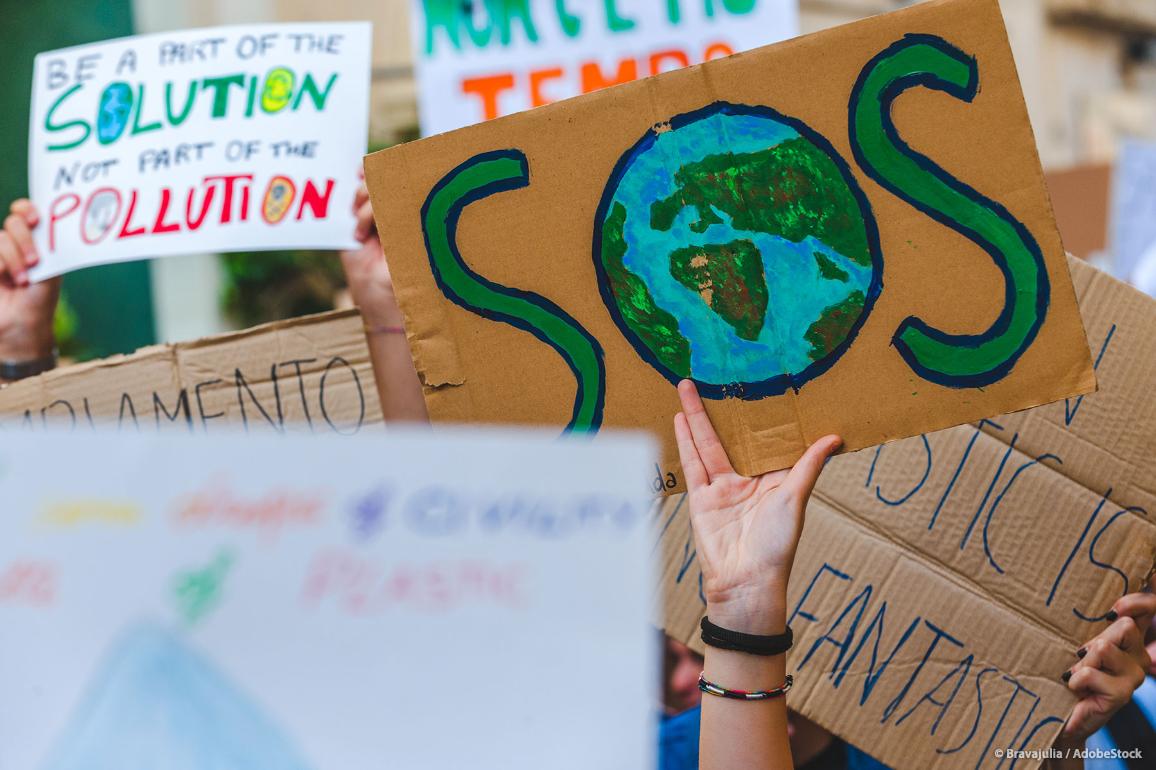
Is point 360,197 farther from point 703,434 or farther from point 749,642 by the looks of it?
point 749,642

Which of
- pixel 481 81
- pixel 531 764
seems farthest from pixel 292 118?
pixel 531 764

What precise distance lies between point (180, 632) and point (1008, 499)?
1040 mm

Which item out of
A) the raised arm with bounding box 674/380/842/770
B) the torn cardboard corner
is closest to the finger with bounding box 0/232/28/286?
the torn cardboard corner

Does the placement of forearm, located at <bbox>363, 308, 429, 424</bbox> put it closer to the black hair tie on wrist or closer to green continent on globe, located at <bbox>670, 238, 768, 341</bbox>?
green continent on globe, located at <bbox>670, 238, 768, 341</bbox>

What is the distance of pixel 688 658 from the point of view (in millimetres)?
1895

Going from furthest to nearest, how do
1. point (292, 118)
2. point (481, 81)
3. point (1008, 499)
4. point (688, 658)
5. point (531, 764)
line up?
1. point (481, 81)
2. point (688, 658)
3. point (292, 118)
4. point (1008, 499)
5. point (531, 764)

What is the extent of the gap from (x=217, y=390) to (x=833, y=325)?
89 centimetres

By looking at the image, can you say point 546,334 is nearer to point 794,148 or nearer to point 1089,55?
point 794,148

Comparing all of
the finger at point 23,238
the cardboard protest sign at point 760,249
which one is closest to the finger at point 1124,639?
the cardboard protest sign at point 760,249

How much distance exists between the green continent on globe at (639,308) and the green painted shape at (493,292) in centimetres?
6

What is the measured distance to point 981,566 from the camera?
4.57 ft

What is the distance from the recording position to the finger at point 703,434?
3.80ft

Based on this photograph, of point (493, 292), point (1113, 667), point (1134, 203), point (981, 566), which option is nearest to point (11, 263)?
point (493, 292)

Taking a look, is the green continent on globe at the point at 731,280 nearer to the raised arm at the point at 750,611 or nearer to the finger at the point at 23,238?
the raised arm at the point at 750,611
